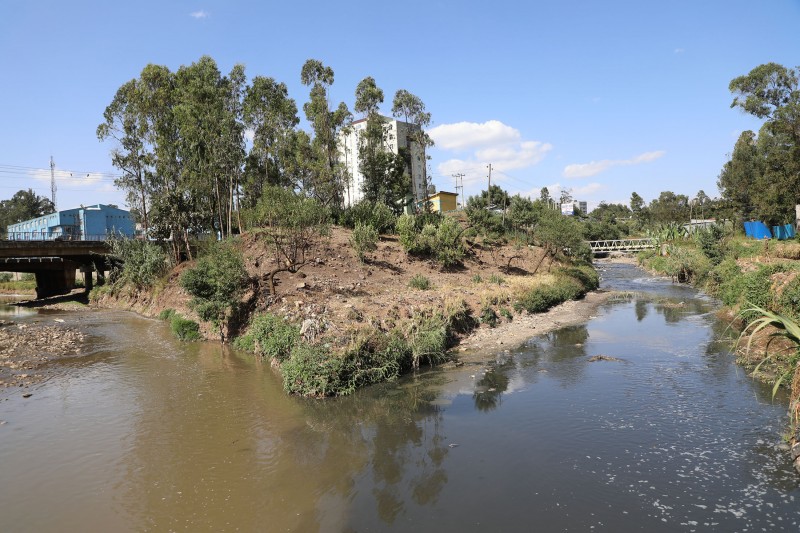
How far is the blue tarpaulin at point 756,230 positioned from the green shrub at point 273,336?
52050 millimetres

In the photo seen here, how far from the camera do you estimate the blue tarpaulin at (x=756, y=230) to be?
50.5m

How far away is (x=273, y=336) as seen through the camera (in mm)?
21438

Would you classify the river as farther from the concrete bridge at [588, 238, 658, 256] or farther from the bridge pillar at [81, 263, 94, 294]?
the concrete bridge at [588, 238, 658, 256]

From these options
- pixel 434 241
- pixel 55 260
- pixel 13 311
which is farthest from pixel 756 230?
pixel 55 260

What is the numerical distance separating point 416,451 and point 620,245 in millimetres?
83532

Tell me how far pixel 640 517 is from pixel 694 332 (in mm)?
19362

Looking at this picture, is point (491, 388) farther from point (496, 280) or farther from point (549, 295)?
point (496, 280)

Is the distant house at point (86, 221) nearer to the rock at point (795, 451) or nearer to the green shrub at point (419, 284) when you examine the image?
the green shrub at point (419, 284)

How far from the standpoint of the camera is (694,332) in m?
25.6

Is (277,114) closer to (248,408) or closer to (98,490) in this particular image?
(248,408)

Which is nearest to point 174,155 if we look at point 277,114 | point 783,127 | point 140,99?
point 140,99

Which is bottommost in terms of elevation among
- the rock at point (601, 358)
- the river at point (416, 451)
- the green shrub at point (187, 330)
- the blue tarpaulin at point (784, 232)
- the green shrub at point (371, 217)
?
the river at point (416, 451)

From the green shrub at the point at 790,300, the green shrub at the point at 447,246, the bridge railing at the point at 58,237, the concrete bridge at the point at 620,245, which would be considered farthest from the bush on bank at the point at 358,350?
the concrete bridge at the point at 620,245

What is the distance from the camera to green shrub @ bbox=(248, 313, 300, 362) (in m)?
20.5
